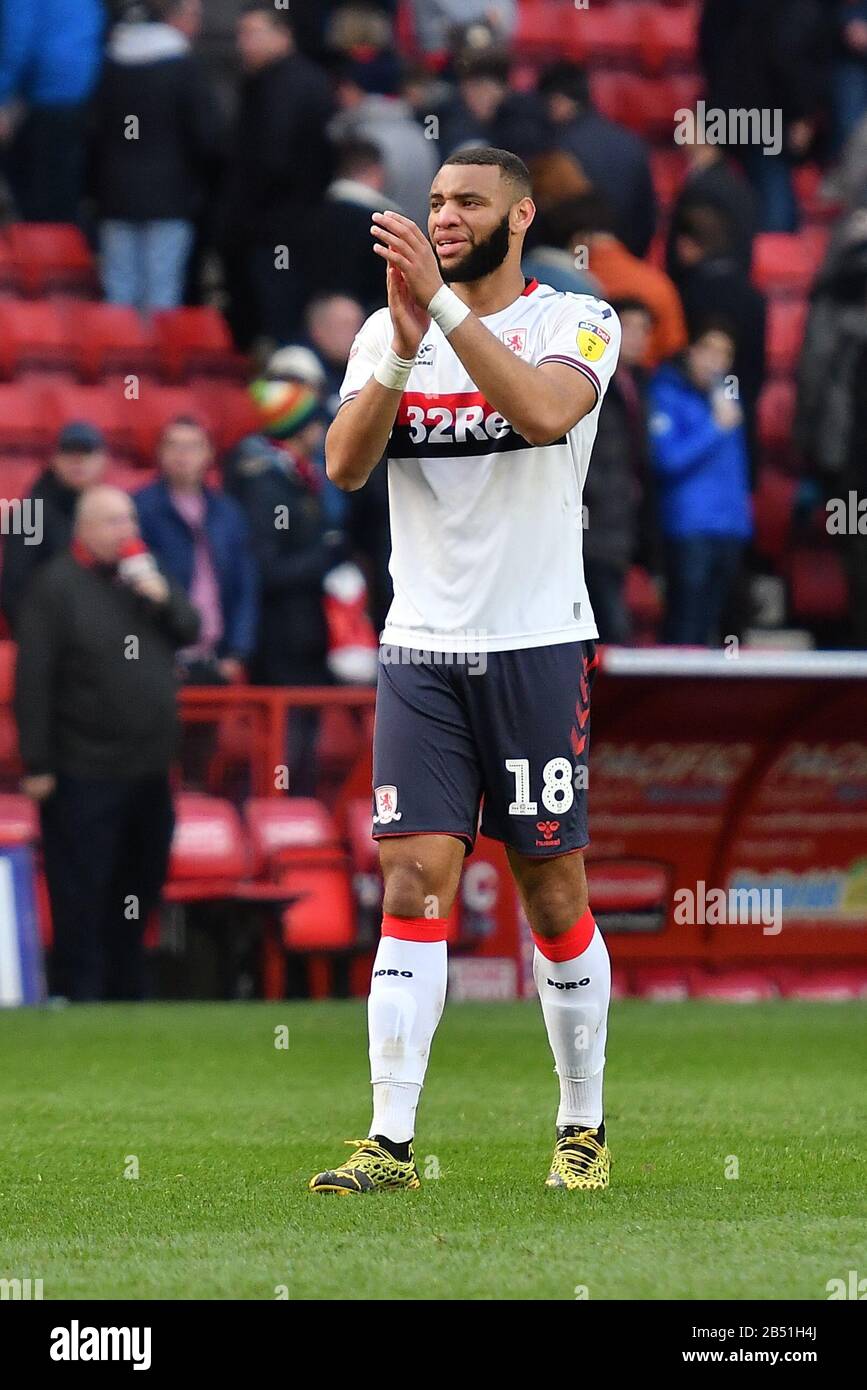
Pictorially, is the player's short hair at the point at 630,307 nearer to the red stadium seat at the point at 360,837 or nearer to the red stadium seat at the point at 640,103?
the red stadium seat at the point at 360,837

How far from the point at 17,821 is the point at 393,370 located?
6921mm

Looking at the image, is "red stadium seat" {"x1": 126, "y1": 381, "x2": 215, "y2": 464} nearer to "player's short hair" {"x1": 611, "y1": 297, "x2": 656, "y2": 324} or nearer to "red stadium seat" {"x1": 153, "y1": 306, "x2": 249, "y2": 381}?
"red stadium seat" {"x1": 153, "y1": 306, "x2": 249, "y2": 381}

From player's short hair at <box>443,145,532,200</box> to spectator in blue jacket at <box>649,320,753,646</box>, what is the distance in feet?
26.4

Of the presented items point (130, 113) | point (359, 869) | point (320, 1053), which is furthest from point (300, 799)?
point (130, 113)

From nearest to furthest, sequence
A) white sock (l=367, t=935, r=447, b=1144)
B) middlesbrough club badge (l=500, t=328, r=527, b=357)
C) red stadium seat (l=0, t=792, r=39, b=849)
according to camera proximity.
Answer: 1. white sock (l=367, t=935, r=447, b=1144)
2. middlesbrough club badge (l=500, t=328, r=527, b=357)
3. red stadium seat (l=0, t=792, r=39, b=849)

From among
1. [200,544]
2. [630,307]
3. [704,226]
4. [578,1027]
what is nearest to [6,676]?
[200,544]

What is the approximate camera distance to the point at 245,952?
1206 cm

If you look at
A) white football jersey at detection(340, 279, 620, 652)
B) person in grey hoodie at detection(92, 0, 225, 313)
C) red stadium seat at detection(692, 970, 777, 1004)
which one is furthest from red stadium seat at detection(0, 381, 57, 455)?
white football jersey at detection(340, 279, 620, 652)

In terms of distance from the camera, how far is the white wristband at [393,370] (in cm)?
562

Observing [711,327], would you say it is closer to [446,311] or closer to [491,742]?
[491,742]

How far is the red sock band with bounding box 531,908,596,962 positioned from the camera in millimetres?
6020

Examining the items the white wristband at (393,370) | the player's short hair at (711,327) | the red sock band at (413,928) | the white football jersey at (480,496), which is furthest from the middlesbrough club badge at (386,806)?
the player's short hair at (711,327)

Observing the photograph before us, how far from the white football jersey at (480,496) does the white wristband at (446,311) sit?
33cm
